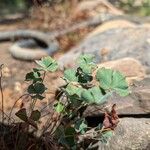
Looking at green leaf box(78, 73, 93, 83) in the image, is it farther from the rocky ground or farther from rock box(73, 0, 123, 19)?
rock box(73, 0, 123, 19)

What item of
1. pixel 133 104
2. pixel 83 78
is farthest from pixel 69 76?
pixel 133 104

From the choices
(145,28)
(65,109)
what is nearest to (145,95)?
(65,109)

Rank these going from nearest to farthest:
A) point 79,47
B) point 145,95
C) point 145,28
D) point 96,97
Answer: point 96,97
point 145,95
point 145,28
point 79,47

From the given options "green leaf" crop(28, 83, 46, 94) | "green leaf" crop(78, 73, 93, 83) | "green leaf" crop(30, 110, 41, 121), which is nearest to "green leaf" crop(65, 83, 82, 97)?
"green leaf" crop(78, 73, 93, 83)

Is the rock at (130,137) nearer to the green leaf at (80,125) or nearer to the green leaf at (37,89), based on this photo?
the green leaf at (80,125)

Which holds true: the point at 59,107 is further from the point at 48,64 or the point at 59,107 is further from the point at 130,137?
the point at 130,137

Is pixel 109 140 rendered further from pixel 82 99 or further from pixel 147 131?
pixel 82 99
